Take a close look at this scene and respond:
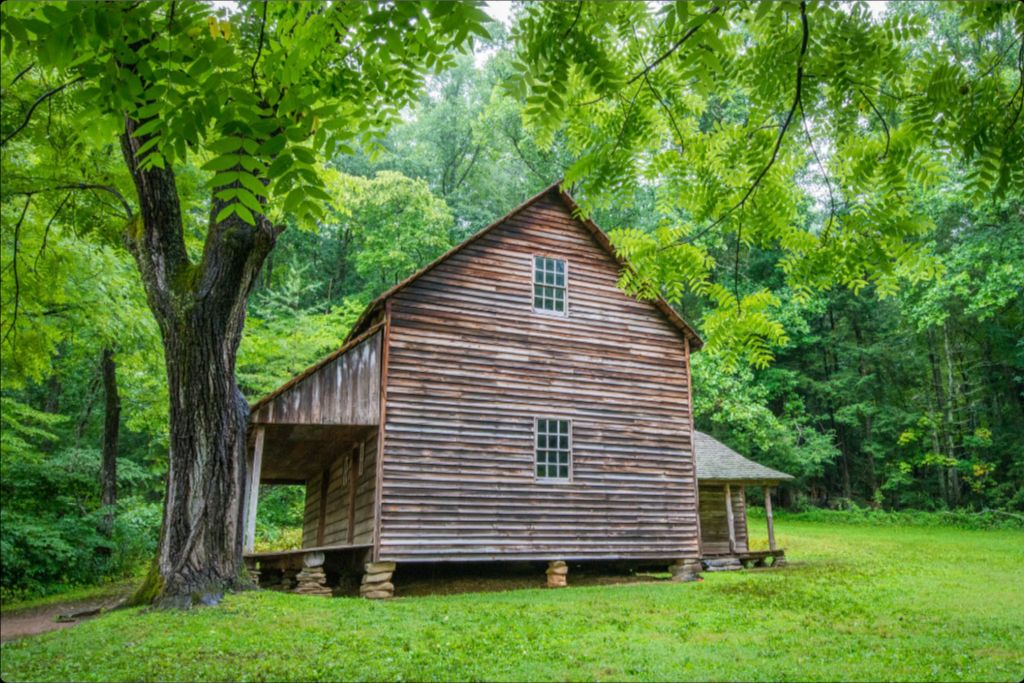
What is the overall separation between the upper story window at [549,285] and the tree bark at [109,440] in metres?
11.9

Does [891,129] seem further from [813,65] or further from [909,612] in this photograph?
[909,612]

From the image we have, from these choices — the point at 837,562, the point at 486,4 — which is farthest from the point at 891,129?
the point at 837,562

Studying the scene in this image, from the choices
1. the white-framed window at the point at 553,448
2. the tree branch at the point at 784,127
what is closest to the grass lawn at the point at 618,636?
the tree branch at the point at 784,127

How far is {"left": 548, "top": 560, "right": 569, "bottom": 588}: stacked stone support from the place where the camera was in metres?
14.4

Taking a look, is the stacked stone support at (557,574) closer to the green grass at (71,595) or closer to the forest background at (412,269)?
the forest background at (412,269)

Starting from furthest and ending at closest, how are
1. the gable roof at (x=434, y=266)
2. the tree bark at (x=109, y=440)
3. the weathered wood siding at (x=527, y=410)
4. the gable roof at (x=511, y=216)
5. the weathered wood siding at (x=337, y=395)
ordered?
the tree bark at (x=109, y=440) → the gable roof at (x=511, y=216) → the weathered wood siding at (x=527, y=410) → the gable roof at (x=434, y=266) → the weathered wood siding at (x=337, y=395)

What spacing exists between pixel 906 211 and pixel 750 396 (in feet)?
71.0

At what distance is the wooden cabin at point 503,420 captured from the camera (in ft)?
44.0

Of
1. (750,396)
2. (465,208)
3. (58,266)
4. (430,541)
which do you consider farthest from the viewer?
(465,208)

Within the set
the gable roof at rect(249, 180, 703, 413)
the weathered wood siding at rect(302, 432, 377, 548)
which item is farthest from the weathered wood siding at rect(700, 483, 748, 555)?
the weathered wood siding at rect(302, 432, 377, 548)

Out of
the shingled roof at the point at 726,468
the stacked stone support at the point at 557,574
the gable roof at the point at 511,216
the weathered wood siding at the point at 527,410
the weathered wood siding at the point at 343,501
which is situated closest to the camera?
the weathered wood siding at the point at 527,410

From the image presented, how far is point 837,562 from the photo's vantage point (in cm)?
1672

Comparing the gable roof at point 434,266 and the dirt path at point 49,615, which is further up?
the gable roof at point 434,266

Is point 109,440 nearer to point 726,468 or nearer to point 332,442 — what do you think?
point 332,442
